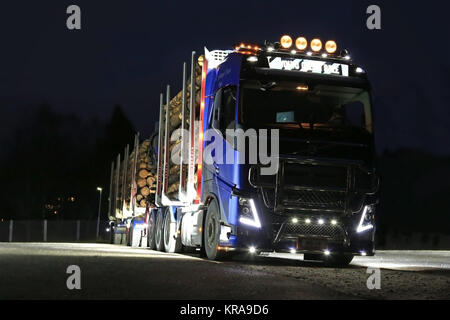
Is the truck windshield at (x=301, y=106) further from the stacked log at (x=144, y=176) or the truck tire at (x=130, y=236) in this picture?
the truck tire at (x=130, y=236)

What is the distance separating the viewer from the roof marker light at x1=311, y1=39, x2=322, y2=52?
14023mm

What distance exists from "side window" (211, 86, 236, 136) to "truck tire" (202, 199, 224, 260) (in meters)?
1.55

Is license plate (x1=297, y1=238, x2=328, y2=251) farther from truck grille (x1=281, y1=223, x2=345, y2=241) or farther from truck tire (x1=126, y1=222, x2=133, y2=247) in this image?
truck tire (x1=126, y1=222, x2=133, y2=247)

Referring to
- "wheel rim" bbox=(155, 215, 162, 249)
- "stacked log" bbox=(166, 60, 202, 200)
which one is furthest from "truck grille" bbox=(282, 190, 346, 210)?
"wheel rim" bbox=(155, 215, 162, 249)

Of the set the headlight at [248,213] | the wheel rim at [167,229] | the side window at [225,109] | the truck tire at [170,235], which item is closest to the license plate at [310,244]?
the headlight at [248,213]

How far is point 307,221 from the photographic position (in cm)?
1269

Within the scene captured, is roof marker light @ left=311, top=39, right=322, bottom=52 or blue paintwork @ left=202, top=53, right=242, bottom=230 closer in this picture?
blue paintwork @ left=202, top=53, right=242, bottom=230

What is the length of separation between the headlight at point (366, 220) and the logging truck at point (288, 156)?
2 cm

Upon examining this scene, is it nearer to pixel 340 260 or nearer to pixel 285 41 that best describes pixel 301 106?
pixel 285 41

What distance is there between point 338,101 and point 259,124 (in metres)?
1.82

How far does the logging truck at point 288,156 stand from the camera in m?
12.5

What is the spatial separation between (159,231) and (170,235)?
5.62 ft

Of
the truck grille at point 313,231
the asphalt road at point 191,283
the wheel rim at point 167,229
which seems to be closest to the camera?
the asphalt road at point 191,283
